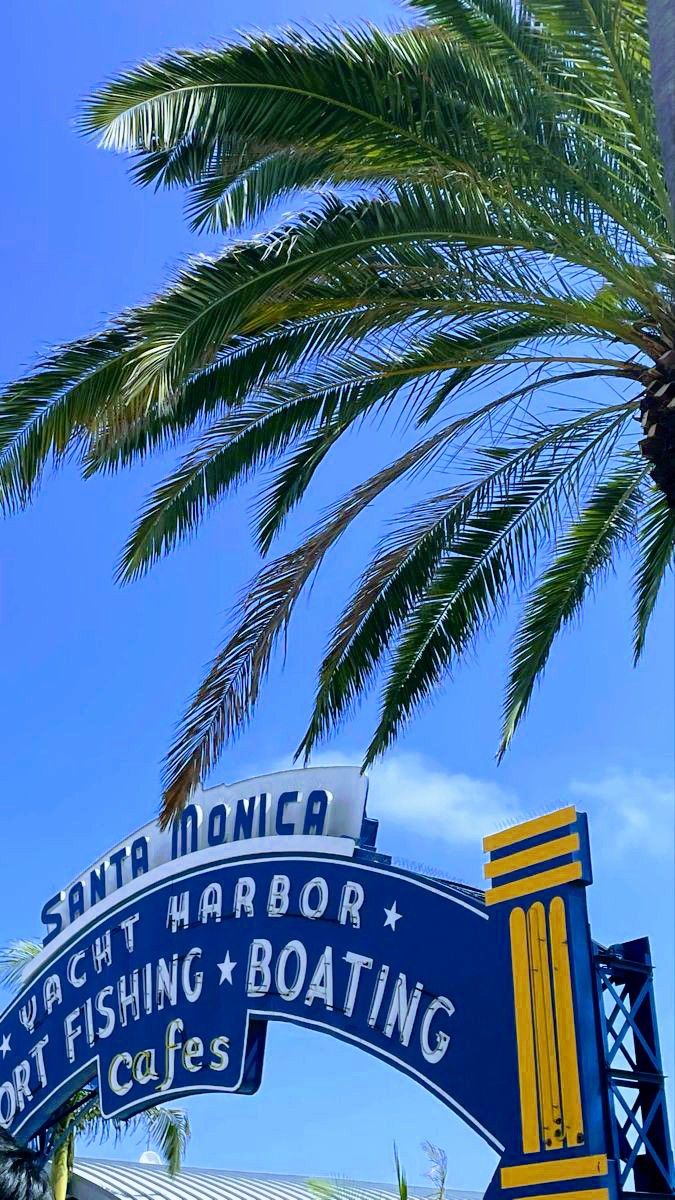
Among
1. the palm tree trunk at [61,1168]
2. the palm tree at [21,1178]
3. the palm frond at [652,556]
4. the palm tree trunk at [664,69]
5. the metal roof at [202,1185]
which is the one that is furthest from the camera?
→ the metal roof at [202,1185]

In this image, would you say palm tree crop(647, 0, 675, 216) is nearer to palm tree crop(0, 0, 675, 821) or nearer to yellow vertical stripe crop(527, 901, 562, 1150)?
palm tree crop(0, 0, 675, 821)

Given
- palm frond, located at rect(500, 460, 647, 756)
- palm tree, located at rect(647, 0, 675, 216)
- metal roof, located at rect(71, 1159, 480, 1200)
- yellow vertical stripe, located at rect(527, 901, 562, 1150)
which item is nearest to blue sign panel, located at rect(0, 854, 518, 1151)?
yellow vertical stripe, located at rect(527, 901, 562, 1150)

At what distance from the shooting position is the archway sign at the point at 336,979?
38.7 feet

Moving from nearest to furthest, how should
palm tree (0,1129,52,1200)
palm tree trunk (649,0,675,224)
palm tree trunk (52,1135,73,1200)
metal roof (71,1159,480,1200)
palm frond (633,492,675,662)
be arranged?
palm tree (0,1129,52,1200)
palm tree trunk (649,0,675,224)
palm frond (633,492,675,662)
palm tree trunk (52,1135,73,1200)
metal roof (71,1159,480,1200)

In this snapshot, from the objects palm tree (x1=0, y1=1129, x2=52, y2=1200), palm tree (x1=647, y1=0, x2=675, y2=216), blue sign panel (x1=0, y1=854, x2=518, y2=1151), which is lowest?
palm tree (x1=0, y1=1129, x2=52, y2=1200)

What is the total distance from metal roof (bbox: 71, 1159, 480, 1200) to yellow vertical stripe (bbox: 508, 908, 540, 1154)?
1255 centimetres

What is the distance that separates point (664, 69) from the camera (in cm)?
686

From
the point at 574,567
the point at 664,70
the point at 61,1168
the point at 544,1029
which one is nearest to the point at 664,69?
the point at 664,70

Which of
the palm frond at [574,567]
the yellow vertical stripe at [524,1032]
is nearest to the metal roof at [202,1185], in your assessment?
the yellow vertical stripe at [524,1032]

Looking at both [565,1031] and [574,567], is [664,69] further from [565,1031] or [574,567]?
[565,1031]

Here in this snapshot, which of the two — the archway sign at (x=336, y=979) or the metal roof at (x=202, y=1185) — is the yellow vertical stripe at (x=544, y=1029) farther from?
the metal roof at (x=202, y=1185)

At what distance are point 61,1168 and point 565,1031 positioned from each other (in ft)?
38.1

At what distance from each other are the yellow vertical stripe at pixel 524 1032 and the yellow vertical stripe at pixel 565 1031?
1.17 feet

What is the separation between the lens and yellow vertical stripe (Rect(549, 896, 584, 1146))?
11.5m
